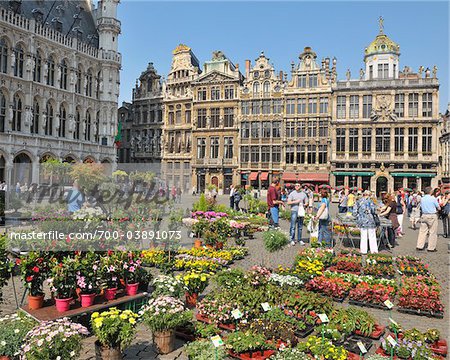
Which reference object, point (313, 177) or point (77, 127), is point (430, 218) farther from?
point (77, 127)

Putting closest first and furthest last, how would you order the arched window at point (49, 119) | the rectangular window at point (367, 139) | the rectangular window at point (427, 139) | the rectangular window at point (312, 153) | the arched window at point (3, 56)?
the arched window at point (3, 56), the arched window at point (49, 119), the rectangular window at point (427, 139), the rectangular window at point (367, 139), the rectangular window at point (312, 153)

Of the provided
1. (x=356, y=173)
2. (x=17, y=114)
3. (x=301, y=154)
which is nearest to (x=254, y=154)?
(x=301, y=154)

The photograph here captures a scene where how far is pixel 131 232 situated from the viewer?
10.4m

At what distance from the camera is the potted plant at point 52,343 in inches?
152

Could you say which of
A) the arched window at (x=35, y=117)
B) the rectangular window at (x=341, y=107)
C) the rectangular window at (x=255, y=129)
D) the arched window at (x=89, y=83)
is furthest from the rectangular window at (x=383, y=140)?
the arched window at (x=35, y=117)

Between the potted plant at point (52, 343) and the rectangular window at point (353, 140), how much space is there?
1610 inches

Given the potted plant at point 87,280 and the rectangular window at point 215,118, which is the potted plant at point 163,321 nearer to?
the potted plant at point 87,280

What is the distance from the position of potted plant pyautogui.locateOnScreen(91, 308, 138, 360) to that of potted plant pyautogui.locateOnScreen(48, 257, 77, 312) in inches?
49.4

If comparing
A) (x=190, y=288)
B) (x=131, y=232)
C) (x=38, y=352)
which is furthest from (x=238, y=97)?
(x=38, y=352)

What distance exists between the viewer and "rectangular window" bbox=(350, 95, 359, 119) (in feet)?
135

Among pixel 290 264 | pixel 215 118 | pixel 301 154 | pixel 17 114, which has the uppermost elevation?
pixel 215 118

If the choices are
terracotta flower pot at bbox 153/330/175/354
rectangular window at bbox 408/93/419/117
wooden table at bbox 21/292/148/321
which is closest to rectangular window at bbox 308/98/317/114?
rectangular window at bbox 408/93/419/117

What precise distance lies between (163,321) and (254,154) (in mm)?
40722

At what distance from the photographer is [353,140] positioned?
4131 centimetres
